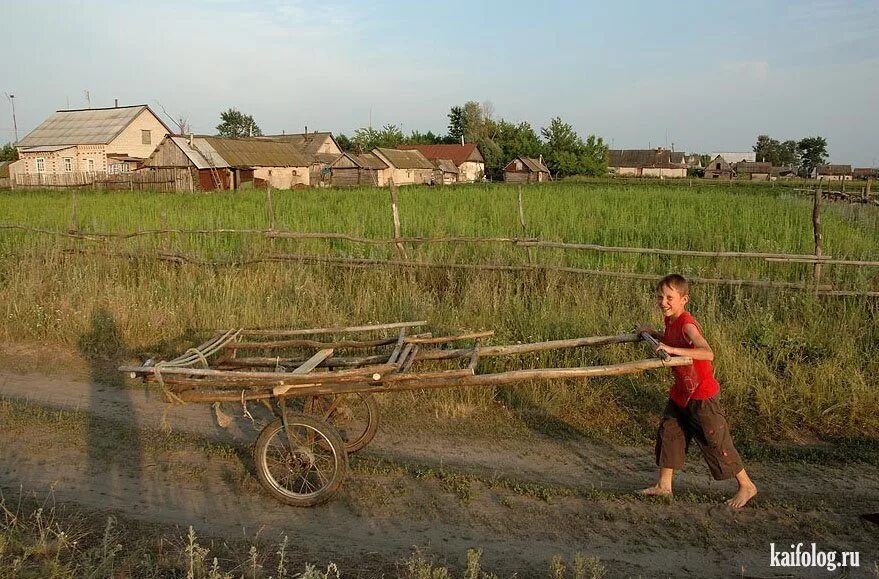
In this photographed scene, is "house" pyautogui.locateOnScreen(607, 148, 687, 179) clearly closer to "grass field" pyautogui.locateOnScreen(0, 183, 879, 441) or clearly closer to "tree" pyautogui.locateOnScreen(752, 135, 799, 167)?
"tree" pyautogui.locateOnScreen(752, 135, 799, 167)

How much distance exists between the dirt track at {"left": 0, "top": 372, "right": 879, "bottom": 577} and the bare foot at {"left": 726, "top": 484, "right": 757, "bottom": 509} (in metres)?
0.06

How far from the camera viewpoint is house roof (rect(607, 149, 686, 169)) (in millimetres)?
84525

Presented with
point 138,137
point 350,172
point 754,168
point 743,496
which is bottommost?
point 743,496

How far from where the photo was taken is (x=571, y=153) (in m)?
67.2

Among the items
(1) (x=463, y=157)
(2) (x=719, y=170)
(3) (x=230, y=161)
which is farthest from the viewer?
(2) (x=719, y=170)

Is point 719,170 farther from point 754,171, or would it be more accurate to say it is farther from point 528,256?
point 528,256

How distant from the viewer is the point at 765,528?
3607 mm

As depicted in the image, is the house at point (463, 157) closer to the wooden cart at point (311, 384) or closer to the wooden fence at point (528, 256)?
the wooden fence at point (528, 256)

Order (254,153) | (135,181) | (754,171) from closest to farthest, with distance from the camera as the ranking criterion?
(135,181) → (254,153) → (754,171)

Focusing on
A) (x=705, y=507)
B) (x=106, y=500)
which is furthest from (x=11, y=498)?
Result: (x=705, y=507)

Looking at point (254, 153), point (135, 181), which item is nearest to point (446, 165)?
point (254, 153)

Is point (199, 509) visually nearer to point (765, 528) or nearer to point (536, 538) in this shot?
point (536, 538)

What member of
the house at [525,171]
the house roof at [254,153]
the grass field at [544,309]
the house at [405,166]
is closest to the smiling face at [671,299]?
the grass field at [544,309]

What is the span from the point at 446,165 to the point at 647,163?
3421 cm
